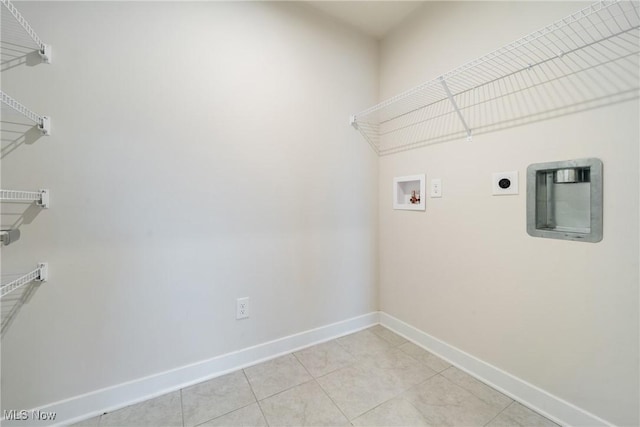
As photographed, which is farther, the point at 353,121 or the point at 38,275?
the point at 353,121

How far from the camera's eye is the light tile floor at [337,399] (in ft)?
3.96

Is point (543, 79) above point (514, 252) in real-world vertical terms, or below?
above

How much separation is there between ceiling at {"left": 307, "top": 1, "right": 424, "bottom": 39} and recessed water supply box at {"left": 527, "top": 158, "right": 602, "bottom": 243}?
1.44 m

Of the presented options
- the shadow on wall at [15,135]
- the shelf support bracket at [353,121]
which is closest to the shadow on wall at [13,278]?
the shadow on wall at [15,135]

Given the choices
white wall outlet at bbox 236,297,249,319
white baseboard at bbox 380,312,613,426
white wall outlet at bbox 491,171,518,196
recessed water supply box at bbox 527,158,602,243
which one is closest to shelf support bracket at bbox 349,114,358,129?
white wall outlet at bbox 491,171,518,196

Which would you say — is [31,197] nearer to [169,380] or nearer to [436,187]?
[169,380]

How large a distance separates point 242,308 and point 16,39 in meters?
1.67

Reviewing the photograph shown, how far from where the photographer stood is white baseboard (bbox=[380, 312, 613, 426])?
1151mm

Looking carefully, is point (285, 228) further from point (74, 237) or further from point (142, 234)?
point (74, 237)

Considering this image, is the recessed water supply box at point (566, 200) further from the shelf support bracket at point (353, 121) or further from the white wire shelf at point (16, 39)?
the white wire shelf at point (16, 39)

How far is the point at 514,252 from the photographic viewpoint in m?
1.35

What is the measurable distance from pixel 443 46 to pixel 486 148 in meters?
0.78

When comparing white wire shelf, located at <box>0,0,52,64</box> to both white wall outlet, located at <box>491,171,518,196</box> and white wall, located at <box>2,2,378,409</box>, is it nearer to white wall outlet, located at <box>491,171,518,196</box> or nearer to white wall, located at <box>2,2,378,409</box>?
white wall, located at <box>2,2,378,409</box>

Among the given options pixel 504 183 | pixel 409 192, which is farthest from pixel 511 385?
pixel 409 192
